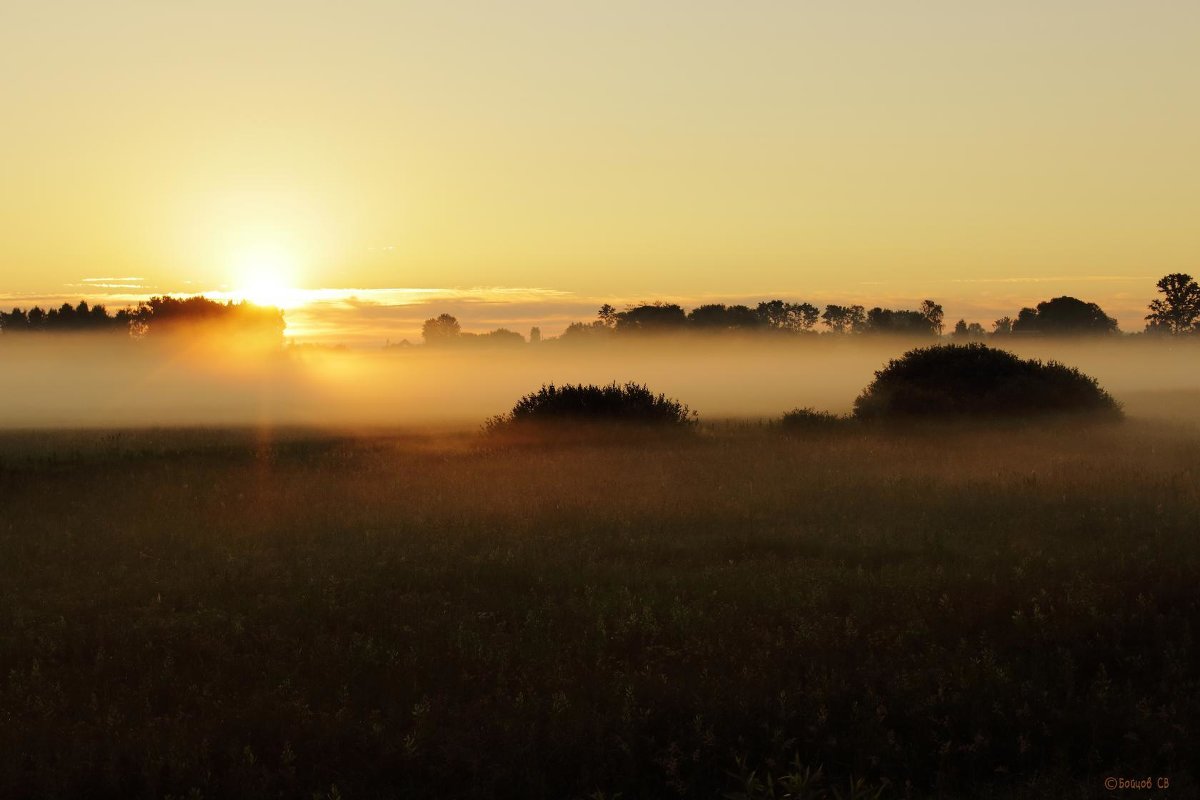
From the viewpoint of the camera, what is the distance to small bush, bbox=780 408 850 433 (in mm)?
29016

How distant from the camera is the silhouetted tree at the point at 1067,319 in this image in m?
124

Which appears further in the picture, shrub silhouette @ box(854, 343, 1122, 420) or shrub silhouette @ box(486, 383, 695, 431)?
shrub silhouette @ box(854, 343, 1122, 420)

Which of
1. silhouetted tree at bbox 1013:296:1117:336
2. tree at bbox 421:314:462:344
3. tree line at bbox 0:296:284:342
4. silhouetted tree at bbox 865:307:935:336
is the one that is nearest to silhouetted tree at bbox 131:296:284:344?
tree line at bbox 0:296:284:342

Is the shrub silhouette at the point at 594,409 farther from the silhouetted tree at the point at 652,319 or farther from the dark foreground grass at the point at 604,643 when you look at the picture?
the silhouetted tree at the point at 652,319

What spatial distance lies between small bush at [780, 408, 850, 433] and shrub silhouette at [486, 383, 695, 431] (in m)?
3.03

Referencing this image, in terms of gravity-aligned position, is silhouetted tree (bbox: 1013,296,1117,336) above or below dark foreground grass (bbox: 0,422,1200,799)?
above

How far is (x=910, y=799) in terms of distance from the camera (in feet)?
23.3

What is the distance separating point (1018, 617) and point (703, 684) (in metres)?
3.49

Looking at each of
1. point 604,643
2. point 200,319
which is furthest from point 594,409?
point 200,319

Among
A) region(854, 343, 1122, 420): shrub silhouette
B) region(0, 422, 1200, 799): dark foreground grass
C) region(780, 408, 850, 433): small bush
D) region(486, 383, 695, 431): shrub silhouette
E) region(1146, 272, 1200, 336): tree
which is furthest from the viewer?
region(1146, 272, 1200, 336): tree

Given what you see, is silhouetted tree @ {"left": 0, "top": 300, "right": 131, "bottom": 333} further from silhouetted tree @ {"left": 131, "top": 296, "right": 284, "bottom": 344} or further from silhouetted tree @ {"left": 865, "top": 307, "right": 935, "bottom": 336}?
silhouetted tree @ {"left": 865, "top": 307, "right": 935, "bottom": 336}

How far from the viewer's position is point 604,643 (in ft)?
31.1

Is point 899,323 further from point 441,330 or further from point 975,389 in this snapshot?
point 975,389

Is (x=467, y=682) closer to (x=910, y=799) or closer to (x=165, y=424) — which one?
(x=910, y=799)
